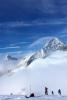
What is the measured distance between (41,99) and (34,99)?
5.28 ft

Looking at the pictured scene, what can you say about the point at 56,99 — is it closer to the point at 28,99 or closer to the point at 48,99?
the point at 48,99

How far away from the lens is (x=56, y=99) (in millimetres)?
69062

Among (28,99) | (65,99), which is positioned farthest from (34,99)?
(65,99)

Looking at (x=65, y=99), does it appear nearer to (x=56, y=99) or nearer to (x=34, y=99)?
(x=56, y=99)

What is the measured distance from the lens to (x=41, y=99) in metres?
69.1

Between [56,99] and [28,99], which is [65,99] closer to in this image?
[56,99]

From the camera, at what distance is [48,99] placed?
68.8 metres

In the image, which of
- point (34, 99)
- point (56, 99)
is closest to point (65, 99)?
point (56, 99)

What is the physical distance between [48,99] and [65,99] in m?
3.92

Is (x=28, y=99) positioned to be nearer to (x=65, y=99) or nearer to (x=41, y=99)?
(x=41, y=99)

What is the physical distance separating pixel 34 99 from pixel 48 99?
10.6 feet

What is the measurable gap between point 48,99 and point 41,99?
1614mm

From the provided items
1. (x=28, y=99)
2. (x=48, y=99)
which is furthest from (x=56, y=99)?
(x=28, y=99)
